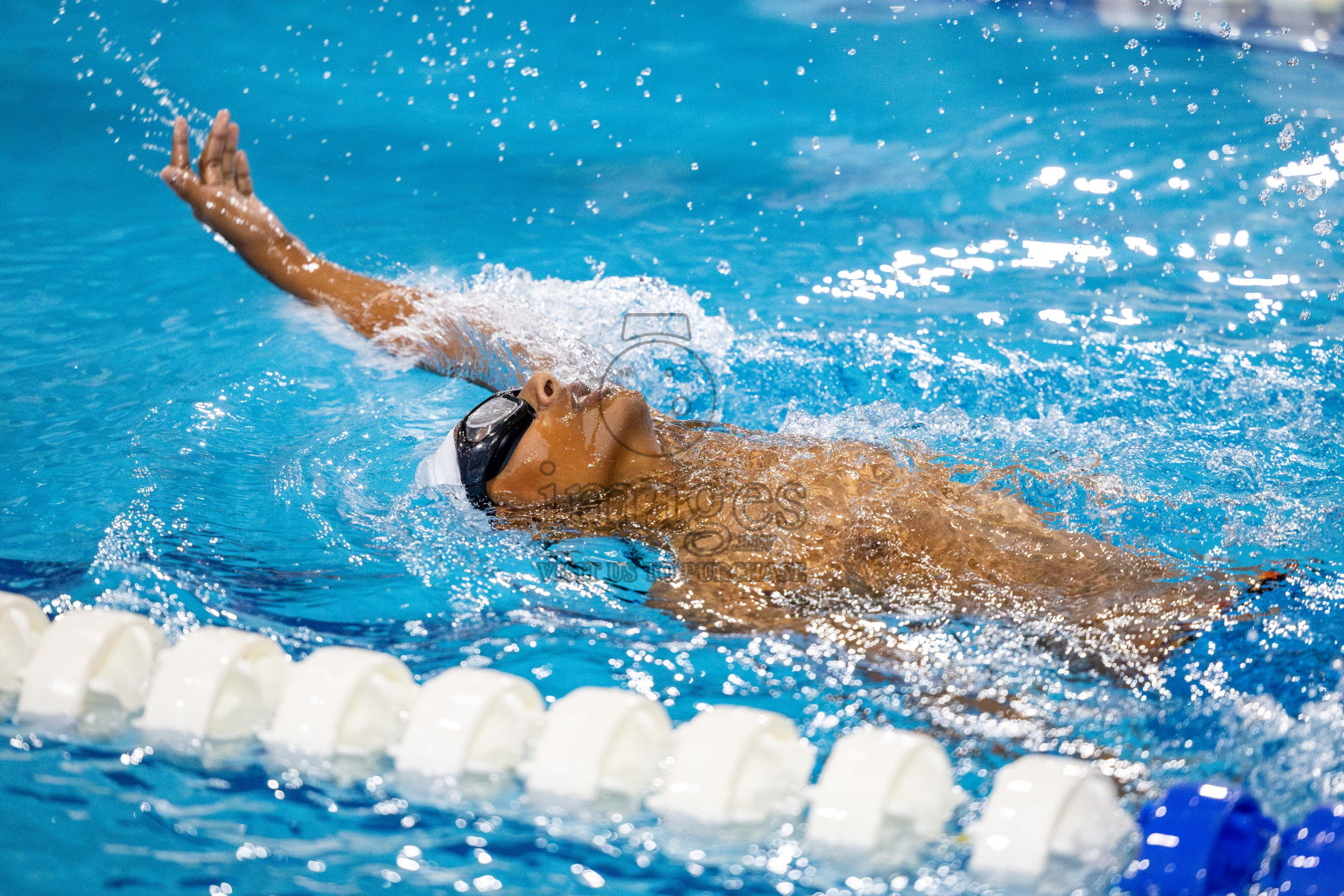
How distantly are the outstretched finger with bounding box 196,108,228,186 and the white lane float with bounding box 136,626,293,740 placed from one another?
161 centimetres

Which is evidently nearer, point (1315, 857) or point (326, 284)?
point (1315, 857)

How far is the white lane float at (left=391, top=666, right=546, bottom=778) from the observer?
1.54 m

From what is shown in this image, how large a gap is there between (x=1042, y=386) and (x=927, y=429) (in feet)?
1.84

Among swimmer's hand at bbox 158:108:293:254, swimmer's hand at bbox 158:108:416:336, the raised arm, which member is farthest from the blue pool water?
swimmer's hand at bbox 158:108:293:254

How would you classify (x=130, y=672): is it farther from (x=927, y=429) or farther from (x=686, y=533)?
(x=927, y=429)

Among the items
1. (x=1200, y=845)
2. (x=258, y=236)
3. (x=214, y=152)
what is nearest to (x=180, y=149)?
(x=214, y=152)

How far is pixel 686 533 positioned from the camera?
2318 millimetres

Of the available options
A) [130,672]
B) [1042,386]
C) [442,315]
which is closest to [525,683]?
[130,672]

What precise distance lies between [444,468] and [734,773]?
1165mm

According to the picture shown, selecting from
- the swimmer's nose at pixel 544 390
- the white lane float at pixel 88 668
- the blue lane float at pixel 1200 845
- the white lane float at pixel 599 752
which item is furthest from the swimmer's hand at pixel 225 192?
the blue lane float at pixel 1200 845

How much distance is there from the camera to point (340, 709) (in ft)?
5.22

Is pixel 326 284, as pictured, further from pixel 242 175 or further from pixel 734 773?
pixel 734 773

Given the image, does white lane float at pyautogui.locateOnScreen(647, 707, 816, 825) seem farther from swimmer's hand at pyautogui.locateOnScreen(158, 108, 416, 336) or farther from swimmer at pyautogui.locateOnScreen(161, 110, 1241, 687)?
swimmer's hand at pyautogui.locateOnScreen(158, 108, 416, 336)

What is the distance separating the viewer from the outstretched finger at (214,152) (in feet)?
9.32
